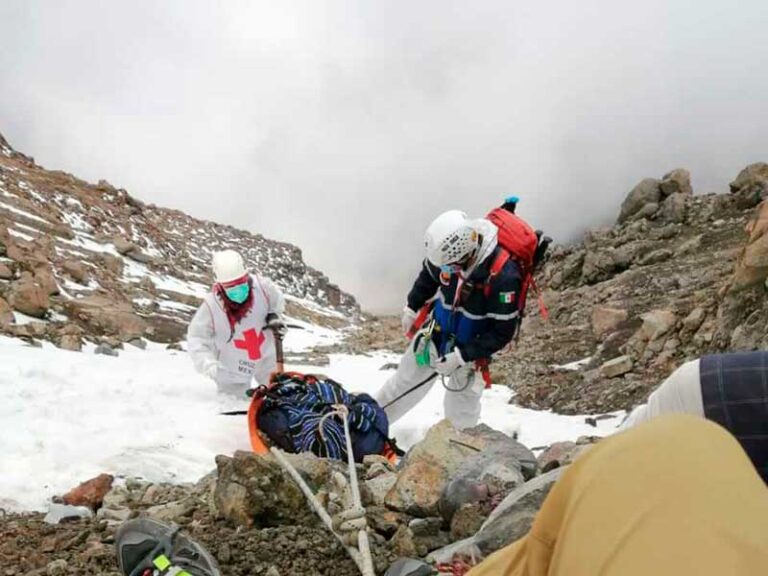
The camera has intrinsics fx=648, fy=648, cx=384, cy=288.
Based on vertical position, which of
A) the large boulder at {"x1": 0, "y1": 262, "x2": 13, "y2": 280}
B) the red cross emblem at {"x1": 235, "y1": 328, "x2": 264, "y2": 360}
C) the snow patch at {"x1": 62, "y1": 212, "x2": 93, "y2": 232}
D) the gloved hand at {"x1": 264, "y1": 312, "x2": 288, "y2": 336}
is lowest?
the red cross emblem at {"x1": 235, "y1": 328, "x2": 264, "y2": 360}

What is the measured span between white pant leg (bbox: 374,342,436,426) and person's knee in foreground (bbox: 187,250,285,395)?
5.43ft

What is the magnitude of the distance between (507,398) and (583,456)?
9973 millimetres

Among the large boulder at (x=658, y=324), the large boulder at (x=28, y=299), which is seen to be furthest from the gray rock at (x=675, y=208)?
the large boulder at (x=28, y=299)

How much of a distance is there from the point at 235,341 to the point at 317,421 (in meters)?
2.67

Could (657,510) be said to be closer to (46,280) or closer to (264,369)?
(264,369)

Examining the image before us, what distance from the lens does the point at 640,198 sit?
1056 inches

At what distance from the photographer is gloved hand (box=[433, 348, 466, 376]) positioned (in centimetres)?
650

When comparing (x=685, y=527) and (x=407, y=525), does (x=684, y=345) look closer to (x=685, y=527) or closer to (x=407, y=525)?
(x=407, y=525)

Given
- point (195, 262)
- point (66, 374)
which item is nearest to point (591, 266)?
point (66, 374)

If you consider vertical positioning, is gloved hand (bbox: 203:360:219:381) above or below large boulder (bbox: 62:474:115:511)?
above

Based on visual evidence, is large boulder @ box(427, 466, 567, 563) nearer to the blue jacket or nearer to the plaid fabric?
the plaid fabric

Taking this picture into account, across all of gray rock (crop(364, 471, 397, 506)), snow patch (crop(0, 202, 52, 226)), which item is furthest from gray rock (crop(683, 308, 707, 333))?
snow patch (crop(0, 202, 52, 226))

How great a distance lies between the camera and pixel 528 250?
6289 millimetres

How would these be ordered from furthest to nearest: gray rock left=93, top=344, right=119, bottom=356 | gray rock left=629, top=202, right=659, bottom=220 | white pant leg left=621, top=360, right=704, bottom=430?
1. gray rock left=629, top=202, right=659, bottom=220
2. gray rock left=93, top=344, right=119, bottom=356
3. white pant leg left=621, top=360, right=704, bottom=430
